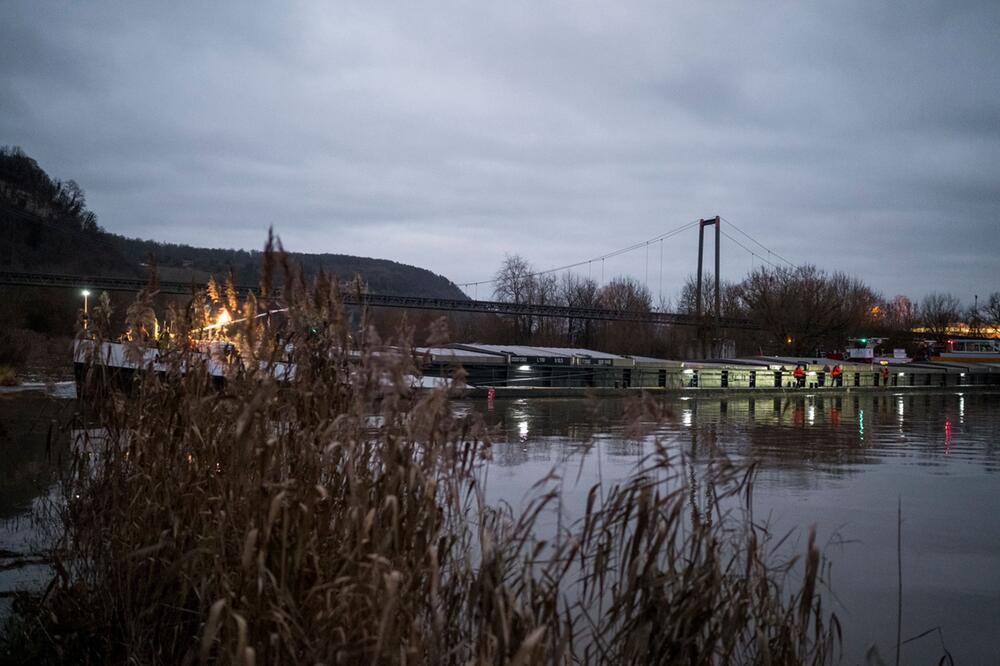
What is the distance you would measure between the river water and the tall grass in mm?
479

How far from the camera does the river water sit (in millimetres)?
5828

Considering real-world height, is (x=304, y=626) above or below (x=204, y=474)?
below

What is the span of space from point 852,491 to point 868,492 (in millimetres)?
182

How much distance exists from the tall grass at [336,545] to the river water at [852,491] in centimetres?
48

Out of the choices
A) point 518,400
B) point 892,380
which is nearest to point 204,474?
point 518,400

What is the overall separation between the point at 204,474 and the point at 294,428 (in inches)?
20.3

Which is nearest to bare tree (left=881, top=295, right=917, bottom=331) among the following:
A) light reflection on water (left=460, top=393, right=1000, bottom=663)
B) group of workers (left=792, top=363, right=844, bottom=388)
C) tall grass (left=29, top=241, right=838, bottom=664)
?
group of workers (left=792, top=363, right=844, bottom=388)

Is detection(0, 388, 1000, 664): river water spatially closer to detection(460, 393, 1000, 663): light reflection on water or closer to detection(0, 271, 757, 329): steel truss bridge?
detection(460, 393, 1000, 663): light reflection on water

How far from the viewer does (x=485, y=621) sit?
10.7ft

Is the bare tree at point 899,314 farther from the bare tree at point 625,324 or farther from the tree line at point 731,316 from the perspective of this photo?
the bare tree at point 625,324

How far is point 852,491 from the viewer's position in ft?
35.3

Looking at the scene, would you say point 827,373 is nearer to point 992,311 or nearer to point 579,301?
point 579,301

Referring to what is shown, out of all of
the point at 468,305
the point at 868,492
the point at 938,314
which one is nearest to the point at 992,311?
the point at 938,314

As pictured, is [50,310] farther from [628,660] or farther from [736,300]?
[736,300]
